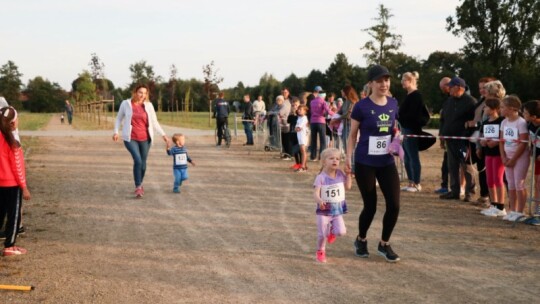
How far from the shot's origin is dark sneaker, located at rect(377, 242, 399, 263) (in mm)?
5812

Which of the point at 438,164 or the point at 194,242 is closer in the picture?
the point at 194,242

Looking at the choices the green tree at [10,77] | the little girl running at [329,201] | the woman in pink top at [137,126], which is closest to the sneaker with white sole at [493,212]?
the little girl running at [329,201]

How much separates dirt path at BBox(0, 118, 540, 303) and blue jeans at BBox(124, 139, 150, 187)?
50 cm

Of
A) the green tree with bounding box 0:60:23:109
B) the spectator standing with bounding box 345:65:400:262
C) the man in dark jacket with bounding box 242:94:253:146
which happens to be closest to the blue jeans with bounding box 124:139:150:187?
the spectator standing with bounding box 345:65:400:262

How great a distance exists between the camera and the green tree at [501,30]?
46031mm

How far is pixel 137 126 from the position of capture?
32.5 feet

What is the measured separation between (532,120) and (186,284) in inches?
218

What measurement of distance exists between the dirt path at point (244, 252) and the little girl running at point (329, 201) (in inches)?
12.4

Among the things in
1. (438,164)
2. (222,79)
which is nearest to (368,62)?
(222,79)

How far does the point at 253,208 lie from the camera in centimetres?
894

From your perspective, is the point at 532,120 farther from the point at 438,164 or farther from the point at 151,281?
the point at 438,164

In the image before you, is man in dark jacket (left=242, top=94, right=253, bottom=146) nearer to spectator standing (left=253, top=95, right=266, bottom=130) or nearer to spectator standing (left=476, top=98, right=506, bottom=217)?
spectator standing (left=253, top=95, right=266, bottom=130)

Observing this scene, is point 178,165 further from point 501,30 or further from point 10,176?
point 501,30

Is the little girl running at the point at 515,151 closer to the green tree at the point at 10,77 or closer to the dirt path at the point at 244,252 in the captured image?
the dirt path at the point at 244,252
